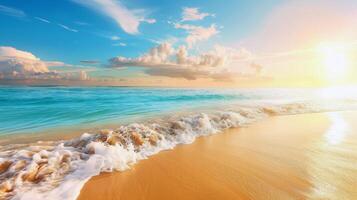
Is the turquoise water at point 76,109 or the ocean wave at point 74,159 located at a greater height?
the ocean wave at point 74,159

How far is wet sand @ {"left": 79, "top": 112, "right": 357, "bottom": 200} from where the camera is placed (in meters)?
2.78

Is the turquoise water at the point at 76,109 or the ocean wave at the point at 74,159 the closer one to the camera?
the ocean wave at the point at 74,159

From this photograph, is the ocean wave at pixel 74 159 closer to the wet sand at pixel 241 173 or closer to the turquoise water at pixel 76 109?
the wet sand at pixel 241 173

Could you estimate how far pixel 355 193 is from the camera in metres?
2.73

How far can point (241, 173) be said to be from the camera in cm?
344

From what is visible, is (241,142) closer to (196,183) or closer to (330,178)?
(330,178)

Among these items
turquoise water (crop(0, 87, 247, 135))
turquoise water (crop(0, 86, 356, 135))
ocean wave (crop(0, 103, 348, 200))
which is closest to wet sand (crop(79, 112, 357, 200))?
ocean wave (crop(0, 103, 348, 200))

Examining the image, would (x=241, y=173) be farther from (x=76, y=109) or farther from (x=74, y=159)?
(x=76, y=109)

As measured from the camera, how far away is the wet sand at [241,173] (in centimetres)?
278

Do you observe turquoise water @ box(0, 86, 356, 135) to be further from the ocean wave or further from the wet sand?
the wet sand

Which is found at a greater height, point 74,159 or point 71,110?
point 74,159

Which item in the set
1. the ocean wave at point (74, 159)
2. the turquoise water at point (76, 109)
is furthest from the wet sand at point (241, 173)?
the turquoise water at point (76, 109)

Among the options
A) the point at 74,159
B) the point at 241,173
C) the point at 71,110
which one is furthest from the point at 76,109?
the point at 241,173

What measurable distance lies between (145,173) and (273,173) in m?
2.28
